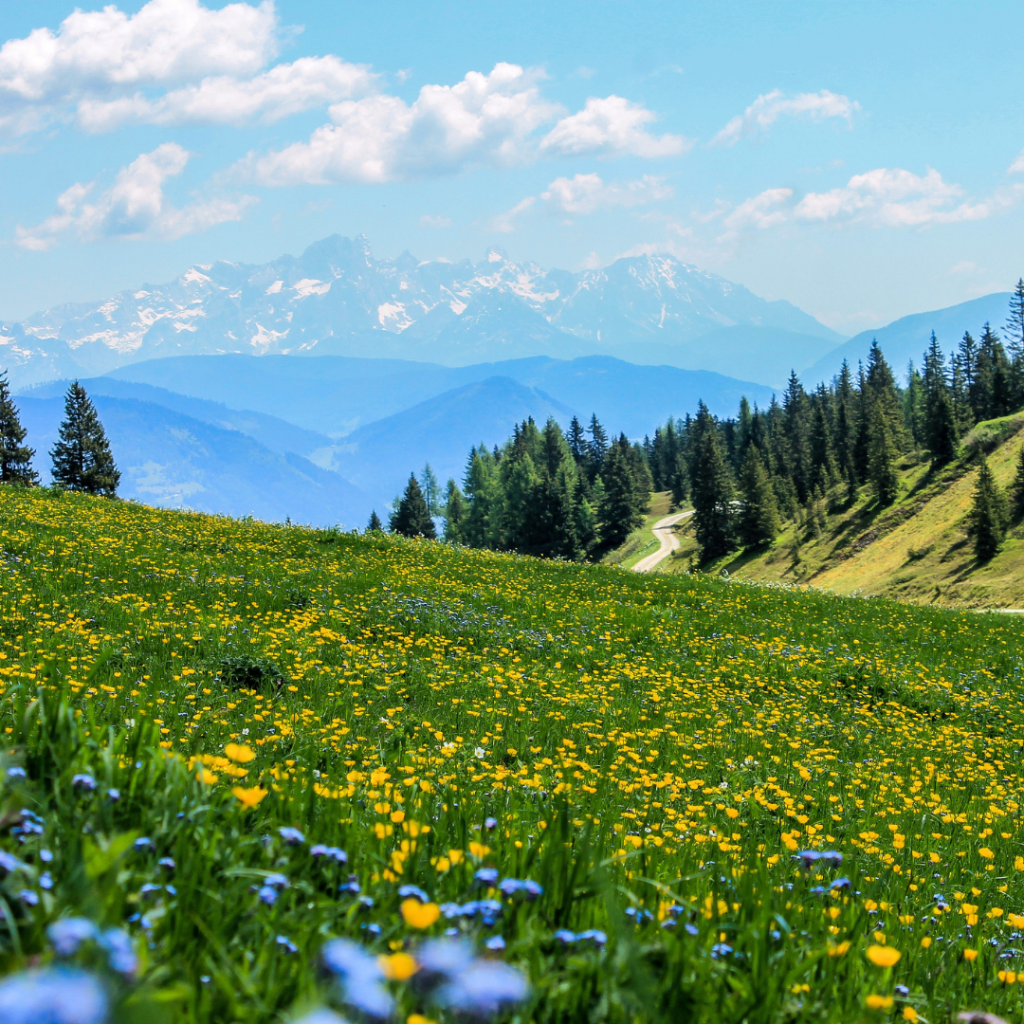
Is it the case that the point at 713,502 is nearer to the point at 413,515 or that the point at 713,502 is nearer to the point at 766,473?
the point at 766,473

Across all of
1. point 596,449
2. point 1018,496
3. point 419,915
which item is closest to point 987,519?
point 1018,496

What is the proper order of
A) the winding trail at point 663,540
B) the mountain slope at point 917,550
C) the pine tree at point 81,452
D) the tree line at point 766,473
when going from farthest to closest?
the winding trail at point 663,540 < the tree line at point 766,473 < the pine tree at point 81,452 < the mountain slope at point 917,550

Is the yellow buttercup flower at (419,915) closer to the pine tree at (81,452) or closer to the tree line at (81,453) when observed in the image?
the tree line at (81,453)

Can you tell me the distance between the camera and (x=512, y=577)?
721 inches

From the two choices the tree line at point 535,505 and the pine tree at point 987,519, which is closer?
the pine tree at point 987,519

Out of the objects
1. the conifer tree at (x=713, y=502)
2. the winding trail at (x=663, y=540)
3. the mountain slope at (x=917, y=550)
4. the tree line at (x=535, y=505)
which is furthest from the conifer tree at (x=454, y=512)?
the conifer tree at (x=713, y=502)

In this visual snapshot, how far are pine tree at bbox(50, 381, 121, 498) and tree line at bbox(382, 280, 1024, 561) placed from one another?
76.6 ft

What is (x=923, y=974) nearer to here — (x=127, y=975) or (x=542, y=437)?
(x=127, y=975)

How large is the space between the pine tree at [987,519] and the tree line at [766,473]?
0.44 feet

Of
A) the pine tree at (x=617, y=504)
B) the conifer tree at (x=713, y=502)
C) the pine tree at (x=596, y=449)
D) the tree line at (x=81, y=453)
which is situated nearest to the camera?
the tree line at (x=81, y=453)

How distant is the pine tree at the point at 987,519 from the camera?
186 ft

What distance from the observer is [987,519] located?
56844mm

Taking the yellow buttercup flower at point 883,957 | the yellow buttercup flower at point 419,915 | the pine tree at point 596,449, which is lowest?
the yellow buttercup flower at point 883,957

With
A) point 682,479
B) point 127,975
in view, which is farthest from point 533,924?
point 682,479
